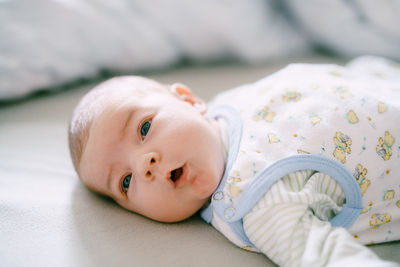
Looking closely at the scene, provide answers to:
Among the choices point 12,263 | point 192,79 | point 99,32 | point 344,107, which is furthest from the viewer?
point 192,79

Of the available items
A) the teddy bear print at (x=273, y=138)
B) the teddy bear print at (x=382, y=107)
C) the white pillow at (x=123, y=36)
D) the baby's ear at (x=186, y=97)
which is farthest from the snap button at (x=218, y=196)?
the white pillow at (x=123, y=36)

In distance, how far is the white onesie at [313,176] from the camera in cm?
72

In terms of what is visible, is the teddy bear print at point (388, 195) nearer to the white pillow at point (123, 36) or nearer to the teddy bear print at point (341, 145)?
the teddy bear print at point (341, 145)

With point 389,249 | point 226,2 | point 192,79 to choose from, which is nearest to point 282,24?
point 226,2

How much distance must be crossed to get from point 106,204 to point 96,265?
20 centimetres

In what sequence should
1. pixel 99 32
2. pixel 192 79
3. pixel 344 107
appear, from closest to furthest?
pixel 344 107 < pixel 99 32 < pixel 192 79

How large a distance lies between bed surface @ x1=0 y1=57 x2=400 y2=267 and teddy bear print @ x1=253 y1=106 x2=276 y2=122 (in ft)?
0.93

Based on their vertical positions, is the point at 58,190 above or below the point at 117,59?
below

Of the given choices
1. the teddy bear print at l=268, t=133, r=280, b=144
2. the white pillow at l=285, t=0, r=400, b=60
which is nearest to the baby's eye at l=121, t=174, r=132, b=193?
the teddy bear print at l=268, t=133, r=280, b=144

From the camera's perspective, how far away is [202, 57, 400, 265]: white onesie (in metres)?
0.72

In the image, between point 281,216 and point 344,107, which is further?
point 344,107

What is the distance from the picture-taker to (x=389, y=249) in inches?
29.9

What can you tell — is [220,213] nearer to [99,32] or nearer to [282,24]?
[99,32]

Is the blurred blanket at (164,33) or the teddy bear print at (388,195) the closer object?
the teddy bear print at (388,195)
